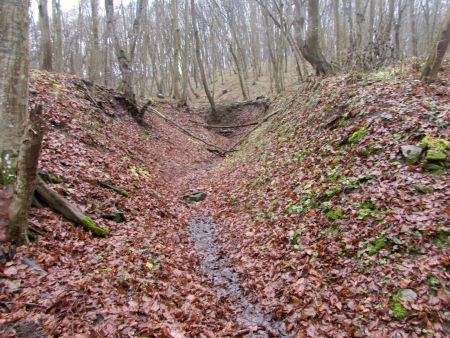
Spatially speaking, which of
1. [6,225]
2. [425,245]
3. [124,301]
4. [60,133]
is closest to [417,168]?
[425,245]

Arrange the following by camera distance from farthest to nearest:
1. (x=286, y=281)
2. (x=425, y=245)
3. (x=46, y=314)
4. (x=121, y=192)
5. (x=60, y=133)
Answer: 1. (x=60, y=133)
2. (x=121, y=192)
3. (x=286, y=281)
4. (x=425, y=245)
5. (x=46, y=314)

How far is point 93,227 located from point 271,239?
348 cm

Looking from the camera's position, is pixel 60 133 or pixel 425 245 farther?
pixel 60 133

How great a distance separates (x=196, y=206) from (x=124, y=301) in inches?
226

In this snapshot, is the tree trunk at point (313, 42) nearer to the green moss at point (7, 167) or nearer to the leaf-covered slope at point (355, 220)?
the leaf-covered slope at point (355, 220)

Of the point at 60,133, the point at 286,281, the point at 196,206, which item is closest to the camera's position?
the point at 286,281

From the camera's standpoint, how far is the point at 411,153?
20.0 feet

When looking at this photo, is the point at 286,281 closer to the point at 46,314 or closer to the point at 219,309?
the point at 219,309

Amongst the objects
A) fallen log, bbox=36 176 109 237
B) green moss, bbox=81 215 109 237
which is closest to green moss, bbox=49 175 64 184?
fallen log, bbox=36 176 109 237

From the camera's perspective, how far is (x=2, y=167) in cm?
482

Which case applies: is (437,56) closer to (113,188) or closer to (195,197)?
(195,197)

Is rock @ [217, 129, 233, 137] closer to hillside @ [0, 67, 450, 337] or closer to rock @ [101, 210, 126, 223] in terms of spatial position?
hillside @ [0, 67, 450, 337]

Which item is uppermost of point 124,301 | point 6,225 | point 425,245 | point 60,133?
point 60,133

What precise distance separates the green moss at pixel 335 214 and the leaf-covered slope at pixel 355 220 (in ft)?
0.08
